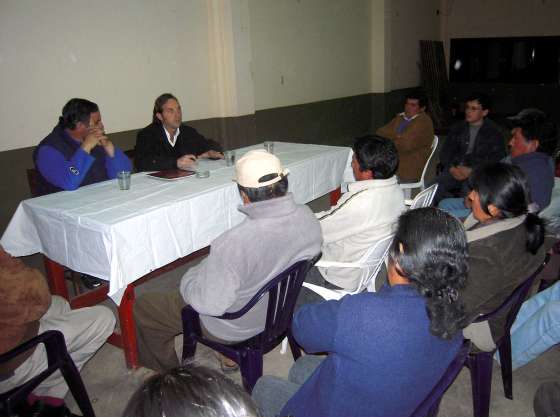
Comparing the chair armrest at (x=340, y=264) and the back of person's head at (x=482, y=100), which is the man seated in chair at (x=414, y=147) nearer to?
the back of person's head at (x=482, y=100)

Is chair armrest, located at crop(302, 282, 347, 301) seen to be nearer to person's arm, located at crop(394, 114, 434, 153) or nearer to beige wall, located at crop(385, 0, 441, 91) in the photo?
person's arm, located at crop(394, 114, 434, 153)

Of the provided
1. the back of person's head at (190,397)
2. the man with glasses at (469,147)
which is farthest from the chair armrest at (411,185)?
the back of person's head at (190,397)

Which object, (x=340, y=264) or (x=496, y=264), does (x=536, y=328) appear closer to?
(x=496, y=264)

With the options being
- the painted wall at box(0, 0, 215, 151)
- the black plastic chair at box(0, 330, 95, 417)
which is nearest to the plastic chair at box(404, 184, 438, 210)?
the black plastic chair at box(0, 330, 95, 417)

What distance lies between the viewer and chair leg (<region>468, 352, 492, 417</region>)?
1.67 meters

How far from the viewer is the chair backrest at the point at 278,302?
5.23ft

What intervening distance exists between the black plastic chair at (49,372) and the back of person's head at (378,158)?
1446 millimetres

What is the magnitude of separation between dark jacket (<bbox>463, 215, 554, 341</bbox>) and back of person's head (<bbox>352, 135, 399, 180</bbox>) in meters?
0.60

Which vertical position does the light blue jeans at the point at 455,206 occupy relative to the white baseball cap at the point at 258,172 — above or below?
below

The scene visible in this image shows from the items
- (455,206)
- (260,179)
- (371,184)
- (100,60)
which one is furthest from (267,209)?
(100,60)

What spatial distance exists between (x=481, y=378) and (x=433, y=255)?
0.87 meters

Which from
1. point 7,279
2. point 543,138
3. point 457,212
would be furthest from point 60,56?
point 543,138

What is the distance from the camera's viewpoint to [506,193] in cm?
163

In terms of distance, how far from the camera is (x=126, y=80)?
4.13 meters
